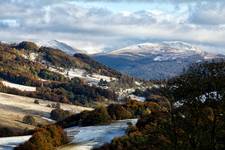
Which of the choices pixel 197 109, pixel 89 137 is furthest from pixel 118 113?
pixel 197 109

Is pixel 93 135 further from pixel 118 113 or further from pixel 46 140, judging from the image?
pixel 118 113

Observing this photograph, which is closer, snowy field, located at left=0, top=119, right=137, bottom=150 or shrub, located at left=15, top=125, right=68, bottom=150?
shrub, located at left=15, top=125, right=68, bottom=150

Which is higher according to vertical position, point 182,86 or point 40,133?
point 182,86

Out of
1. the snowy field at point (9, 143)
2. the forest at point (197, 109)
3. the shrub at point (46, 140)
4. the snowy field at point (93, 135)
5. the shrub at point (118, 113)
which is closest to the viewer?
the forest at point (197, 109)

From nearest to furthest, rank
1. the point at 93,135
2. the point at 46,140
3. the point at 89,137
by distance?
the point at 46,140 → the point at 89,137 → the point at 93,135

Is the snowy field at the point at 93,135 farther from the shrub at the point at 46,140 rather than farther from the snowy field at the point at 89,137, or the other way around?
the shrub at the point at 46,140

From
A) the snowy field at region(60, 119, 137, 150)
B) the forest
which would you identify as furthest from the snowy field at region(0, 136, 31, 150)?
the forest

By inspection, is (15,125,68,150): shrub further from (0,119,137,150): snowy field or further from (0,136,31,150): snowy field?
(0,136,31,150): snowy field

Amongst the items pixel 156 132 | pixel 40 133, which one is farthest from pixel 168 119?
pixel 40 133

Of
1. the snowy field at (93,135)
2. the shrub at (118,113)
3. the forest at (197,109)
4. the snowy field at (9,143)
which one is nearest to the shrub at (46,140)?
the snowy field at (93,135)

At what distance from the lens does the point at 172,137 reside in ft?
181

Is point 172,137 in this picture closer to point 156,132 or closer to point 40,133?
point 156,132

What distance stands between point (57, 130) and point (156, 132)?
36.0 metres

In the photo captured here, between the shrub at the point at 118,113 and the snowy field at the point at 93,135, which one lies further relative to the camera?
the shrub at the point at 118,113
